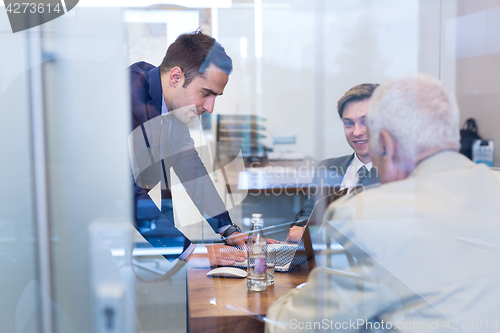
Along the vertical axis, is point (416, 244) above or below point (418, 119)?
below

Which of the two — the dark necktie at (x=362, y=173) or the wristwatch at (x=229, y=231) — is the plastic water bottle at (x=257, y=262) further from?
the dark necktie at (x=362, y=173)

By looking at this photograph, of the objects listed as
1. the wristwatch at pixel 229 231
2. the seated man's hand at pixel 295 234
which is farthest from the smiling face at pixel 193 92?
the seated man's hand at pixel 295 234

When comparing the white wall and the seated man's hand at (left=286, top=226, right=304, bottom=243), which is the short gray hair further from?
the seated man's hand at (left=286, top=226, right=304, bottom=243)

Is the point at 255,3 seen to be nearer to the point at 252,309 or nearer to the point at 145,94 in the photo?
the point at 145,94

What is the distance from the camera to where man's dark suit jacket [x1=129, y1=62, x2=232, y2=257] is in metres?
1.37

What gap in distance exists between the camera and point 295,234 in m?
1.26

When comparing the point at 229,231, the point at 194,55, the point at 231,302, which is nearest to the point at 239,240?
the point at 229,231

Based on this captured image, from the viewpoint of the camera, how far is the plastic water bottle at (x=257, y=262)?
970 millimetres

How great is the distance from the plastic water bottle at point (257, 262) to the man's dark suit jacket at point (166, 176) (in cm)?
35

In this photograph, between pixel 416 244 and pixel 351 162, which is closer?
pixel 416 244

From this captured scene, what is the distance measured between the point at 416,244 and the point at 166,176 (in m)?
0.94

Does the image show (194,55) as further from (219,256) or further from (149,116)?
(219,256)

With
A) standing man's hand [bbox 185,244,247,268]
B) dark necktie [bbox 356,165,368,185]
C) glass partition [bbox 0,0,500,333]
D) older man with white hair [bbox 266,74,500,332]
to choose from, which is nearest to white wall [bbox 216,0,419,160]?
glass partition [bbox 0,0,500,333]

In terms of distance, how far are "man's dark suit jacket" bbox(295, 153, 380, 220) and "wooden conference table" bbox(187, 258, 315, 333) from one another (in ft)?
1.30
